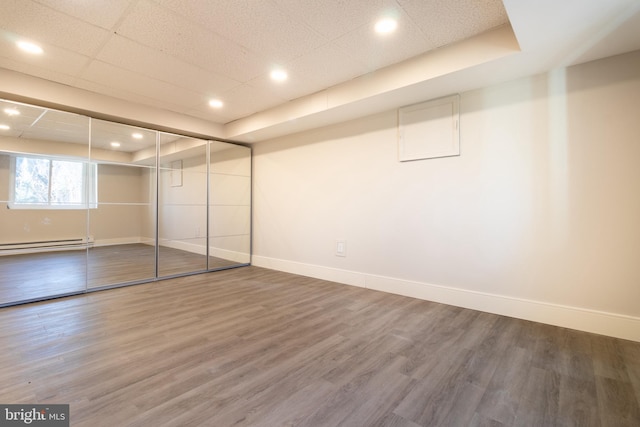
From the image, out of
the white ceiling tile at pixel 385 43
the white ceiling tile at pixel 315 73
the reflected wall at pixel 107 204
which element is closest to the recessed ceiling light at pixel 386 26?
the white ceiling tile at pixel 385 43

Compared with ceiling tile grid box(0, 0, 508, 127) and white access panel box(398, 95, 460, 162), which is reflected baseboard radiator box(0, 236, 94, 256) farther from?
white access panel box(398, 95, 460, 162)

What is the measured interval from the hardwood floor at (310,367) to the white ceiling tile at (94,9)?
2.47 metres

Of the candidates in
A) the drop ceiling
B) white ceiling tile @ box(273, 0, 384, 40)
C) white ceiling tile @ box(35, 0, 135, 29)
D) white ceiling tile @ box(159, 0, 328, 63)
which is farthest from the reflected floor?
white ceiling tile @ box(273, 0, 384, 40)

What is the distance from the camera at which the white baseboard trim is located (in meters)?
2.23

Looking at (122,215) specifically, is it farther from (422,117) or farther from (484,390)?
(484,390)

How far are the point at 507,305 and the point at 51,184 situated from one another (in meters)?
5.15

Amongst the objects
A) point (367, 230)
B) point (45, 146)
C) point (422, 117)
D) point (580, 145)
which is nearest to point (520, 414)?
point (580, 145)

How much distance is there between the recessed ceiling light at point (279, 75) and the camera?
2.96m

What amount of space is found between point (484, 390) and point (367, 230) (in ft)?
7.50

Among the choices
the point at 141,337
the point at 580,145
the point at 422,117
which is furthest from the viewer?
the point at 422,117

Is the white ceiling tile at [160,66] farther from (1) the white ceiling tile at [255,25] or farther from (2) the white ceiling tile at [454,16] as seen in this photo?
(2) the white ceiling tile at [454,16]

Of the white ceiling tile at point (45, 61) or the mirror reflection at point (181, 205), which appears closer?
the white ceiling tile at point (45, 61)

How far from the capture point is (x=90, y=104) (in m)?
3.40

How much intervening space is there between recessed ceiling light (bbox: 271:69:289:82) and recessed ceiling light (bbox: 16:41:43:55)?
6.83 ft
